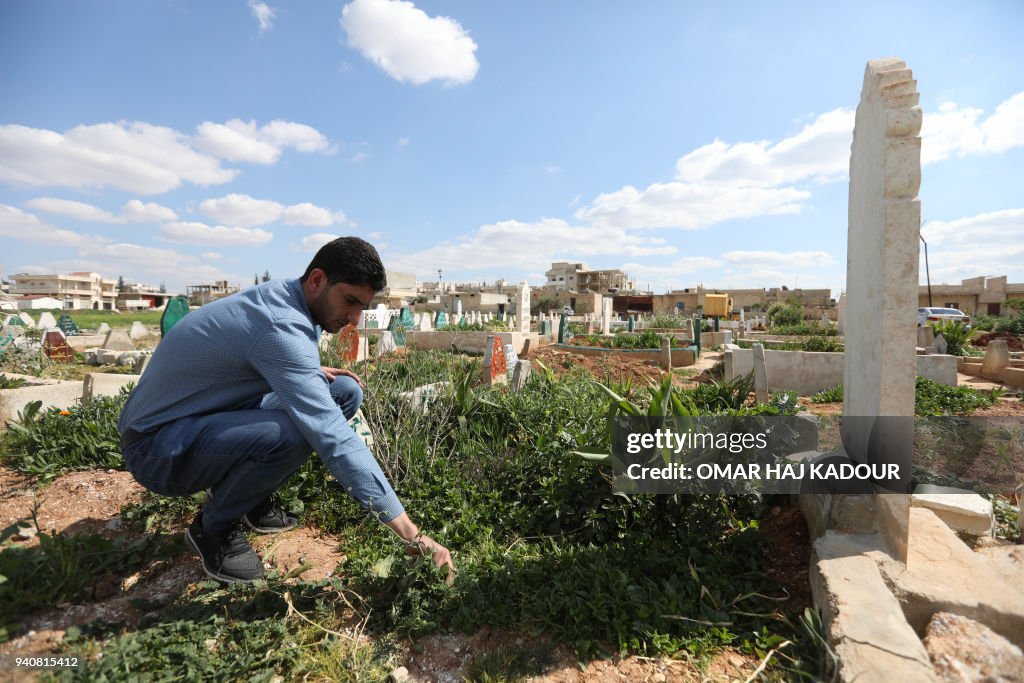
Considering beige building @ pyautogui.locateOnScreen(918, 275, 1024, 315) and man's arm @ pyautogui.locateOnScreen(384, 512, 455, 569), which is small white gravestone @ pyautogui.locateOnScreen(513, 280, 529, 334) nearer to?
man's arm @ pyautogui.locateOnScreen(384, 512, 455, 569)

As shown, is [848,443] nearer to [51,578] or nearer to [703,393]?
[703,393]

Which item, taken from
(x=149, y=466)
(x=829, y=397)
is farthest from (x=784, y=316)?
(x=149, y=466)

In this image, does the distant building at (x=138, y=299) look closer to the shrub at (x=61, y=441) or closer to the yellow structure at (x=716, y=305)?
the yellow structure at (x=716, y=305)

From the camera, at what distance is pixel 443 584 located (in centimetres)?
180

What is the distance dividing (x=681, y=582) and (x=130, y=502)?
276 cm

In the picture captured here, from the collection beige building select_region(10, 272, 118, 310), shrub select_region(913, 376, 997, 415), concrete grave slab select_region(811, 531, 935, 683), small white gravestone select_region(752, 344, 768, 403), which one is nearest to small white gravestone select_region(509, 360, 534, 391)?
concrete grave slab select_region(811, 531, 935, 683)

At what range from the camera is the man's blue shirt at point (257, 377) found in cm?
167

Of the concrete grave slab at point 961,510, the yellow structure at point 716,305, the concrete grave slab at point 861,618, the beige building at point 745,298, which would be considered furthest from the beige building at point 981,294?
the concrete grave slab at point 861,618

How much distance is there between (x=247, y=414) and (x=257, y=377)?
0.48 ft

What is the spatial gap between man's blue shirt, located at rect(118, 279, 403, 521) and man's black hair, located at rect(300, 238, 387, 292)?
0.19 m

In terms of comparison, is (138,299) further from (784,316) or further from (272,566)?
(272,566)

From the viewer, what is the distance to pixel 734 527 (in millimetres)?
2184

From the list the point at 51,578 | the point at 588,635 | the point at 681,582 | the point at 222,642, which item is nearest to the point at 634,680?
the point at 588,635

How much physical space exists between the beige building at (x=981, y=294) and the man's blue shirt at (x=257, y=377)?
1560 inches
